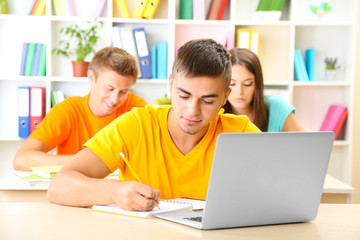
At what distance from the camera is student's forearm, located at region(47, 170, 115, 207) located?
4.72 ft

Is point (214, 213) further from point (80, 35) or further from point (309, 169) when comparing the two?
point (80, 35)

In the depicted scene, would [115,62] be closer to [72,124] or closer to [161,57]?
[72,124]

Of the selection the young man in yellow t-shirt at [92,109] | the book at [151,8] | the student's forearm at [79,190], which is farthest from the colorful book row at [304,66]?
the student's forearm at [79,190]

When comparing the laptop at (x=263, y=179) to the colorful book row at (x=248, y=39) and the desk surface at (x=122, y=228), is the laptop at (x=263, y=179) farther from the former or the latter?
the colorful book row at (x=248, y=39)

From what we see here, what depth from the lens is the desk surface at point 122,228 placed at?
1182 mm

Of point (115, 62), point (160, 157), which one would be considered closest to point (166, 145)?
point (160, 157)

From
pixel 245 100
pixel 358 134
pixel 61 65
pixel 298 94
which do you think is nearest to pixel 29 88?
pixel 61 65

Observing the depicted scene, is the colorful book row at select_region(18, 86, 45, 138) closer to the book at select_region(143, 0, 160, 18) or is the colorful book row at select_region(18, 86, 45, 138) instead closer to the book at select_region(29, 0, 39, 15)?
the book at select_region(29, 0, 39, 15)

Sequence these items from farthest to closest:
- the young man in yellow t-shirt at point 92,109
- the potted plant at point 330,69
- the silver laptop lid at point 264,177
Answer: the potted plant at point 330,69 < the young man in yellow t-shirt at point 92,109 < the silver laptop lid at point 264,177

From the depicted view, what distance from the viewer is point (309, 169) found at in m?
1.27

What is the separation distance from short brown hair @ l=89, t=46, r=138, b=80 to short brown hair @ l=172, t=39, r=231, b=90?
1.30 m

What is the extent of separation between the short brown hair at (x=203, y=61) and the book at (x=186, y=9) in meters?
2.65

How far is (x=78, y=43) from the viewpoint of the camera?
419cm

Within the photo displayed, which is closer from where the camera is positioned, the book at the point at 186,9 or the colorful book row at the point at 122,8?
the colorful book row at the point at 122,8
